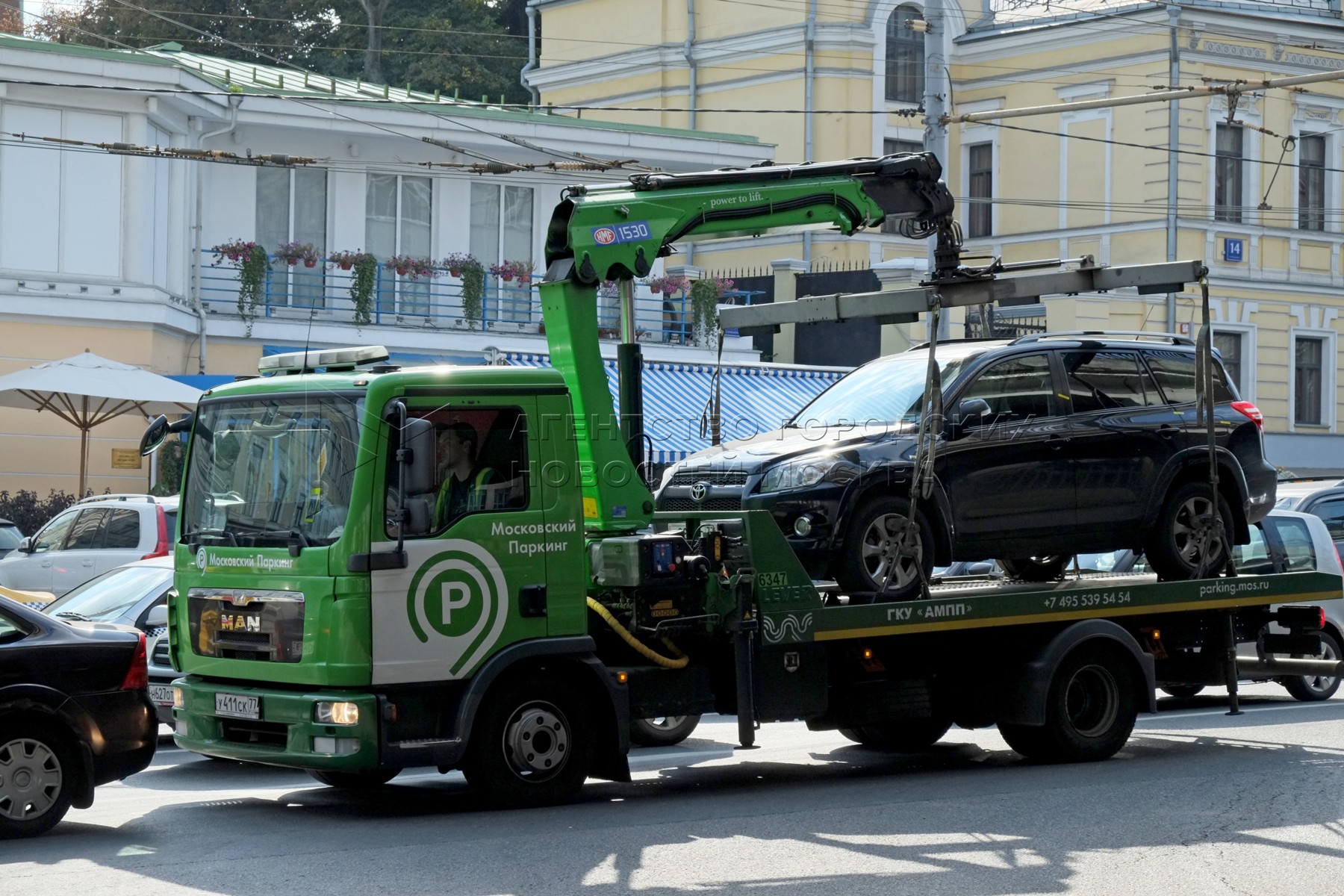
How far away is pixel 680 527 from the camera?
11.4 meters

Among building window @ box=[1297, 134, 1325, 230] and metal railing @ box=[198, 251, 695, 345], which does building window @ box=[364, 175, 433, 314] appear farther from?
building window @ box=[1297, 134, 1325, 230]

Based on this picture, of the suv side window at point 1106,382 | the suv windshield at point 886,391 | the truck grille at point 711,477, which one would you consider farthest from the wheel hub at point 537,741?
the suv side window at point 1106,382

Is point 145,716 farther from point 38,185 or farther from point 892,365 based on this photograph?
point 38,185

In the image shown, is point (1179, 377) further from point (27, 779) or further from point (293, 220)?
point (293, 220)

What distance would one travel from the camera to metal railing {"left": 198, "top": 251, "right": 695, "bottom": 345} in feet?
92.1

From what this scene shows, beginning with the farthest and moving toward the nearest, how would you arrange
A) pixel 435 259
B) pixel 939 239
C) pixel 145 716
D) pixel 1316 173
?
pixel 1316 173, pixel 435 259, pixel 939 239, pixel 145 716

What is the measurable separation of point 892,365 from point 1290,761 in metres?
3.97

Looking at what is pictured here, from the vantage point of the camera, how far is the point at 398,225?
97.8ft

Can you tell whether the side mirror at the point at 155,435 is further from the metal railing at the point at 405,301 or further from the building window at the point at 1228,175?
the building window at the point at 1228,175

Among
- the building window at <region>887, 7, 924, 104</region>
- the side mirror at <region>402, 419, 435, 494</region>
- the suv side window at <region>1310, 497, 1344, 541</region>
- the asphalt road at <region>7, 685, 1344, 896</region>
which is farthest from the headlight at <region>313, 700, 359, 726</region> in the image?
the building window at <region>887, 7, 924, 104</region>

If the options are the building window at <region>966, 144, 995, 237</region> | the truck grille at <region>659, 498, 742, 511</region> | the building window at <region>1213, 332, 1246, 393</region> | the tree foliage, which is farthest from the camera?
the tree foliage

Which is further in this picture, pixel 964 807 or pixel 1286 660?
pixel 1286 660

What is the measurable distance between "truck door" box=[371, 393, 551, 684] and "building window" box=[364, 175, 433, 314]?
63.6 ft

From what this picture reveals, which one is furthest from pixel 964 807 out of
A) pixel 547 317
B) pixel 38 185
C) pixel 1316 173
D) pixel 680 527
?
pixel 1316 173
